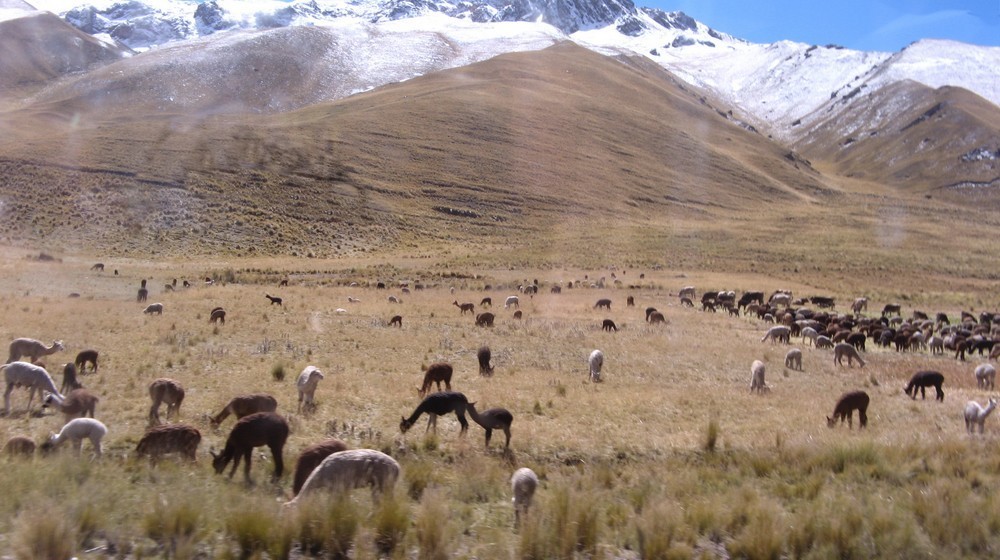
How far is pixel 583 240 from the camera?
79688mm

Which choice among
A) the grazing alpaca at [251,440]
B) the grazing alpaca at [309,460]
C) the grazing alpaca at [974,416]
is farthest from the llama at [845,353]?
the grazing alpaca at [251,440]

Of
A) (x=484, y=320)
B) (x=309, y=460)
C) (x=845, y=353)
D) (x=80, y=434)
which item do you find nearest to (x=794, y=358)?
(x=845, y=353)

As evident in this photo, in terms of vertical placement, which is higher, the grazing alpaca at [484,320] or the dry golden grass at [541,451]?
the grazing alpaca at [484,320]

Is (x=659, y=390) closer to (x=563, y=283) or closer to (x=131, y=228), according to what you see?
(x=563, y=283)

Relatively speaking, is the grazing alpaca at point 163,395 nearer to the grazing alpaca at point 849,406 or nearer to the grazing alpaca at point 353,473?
the grazing alpaca at point 353,473

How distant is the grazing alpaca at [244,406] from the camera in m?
11.2

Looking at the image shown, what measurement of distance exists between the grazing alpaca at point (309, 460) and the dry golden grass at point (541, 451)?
0.98 feet

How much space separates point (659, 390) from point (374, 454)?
389 inches

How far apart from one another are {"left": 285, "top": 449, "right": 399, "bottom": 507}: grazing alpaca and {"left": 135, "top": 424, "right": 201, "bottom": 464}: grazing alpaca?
7.20 ft

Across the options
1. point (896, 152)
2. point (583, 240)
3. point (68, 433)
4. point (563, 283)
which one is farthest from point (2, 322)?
point (896, 152)

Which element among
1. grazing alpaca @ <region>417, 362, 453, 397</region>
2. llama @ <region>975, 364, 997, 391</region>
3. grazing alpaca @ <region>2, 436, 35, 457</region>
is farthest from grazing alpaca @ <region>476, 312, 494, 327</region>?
grazing alpaca @ <region>2, 436, 35, 457</region>

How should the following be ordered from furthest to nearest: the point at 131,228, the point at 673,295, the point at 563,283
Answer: the point at 131,228, the point at 563,283, the point at 673,295

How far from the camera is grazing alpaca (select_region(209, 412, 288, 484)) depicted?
8.79 metres

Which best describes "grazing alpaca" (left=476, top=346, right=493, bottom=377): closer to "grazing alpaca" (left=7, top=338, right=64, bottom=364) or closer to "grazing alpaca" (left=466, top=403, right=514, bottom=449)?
"grazing alpaca" (left=466, top=403, right=514, bottom=449)
